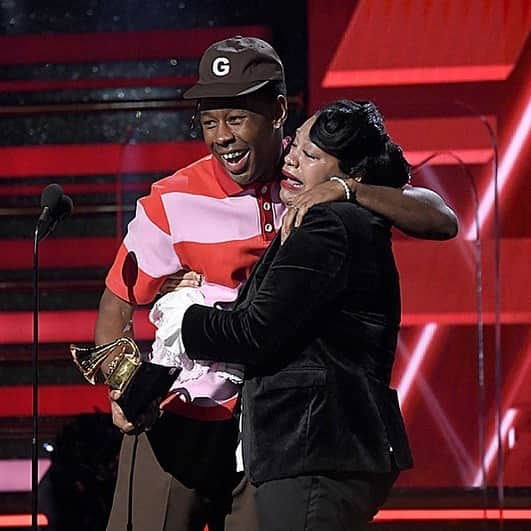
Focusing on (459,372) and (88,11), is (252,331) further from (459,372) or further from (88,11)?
(88,11)

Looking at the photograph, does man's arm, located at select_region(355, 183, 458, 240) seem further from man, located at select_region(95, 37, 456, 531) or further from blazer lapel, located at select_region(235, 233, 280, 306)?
blazer lapel, located at select_region(235, 233, 280, 306)

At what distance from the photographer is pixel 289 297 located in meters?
1.78

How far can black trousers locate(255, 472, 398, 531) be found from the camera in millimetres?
1819

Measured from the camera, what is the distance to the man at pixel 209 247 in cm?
213

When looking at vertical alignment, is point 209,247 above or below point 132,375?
above

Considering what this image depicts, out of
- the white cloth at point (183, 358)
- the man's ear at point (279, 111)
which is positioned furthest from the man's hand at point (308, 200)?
the man's ear at point (279, 111)

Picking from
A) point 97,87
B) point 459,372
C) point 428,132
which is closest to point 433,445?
point 459,372

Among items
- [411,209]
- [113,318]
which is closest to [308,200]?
[411,209]

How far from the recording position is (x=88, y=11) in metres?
4.75

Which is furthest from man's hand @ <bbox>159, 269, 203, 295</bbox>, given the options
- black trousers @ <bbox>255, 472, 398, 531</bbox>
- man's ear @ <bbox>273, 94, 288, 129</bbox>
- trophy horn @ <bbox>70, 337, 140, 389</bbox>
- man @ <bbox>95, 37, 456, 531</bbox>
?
black trousers @ <bbox>255, 472, 398, 531</bbox>

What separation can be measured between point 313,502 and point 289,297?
0.30 m

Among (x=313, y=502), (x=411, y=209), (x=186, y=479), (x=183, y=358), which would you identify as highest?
(x=411, y=209)

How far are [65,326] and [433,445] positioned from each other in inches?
57.3

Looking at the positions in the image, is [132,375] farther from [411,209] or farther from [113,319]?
[411,209]
